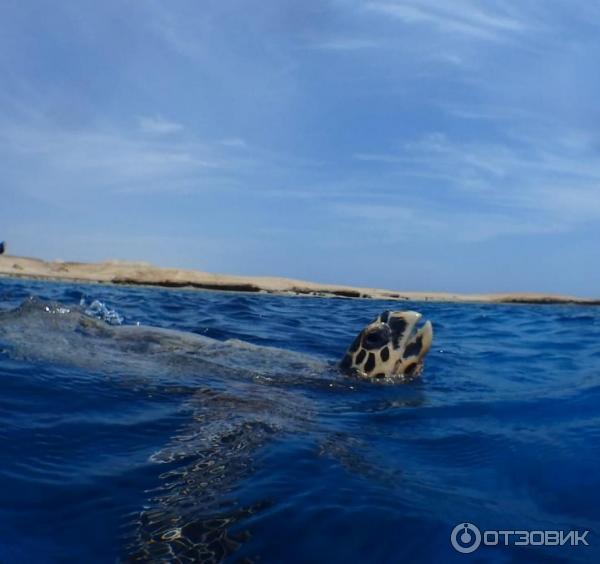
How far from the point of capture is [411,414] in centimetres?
427

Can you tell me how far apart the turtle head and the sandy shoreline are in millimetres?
15275

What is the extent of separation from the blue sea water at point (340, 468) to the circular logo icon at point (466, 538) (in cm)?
3

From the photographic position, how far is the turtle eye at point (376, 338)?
5.60 metres

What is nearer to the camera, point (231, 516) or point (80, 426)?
point (231, 516)

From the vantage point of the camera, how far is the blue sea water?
7.39 ft

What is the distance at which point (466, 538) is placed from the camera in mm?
2318

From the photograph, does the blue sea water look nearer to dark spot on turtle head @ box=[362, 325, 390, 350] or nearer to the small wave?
dark spot on turtle head @ box=[362, 325, 390, 350]

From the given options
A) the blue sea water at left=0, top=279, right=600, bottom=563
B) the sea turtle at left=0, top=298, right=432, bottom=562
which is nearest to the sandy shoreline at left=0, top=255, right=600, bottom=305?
the sea turtle at left=0, top=298, right=432, bottom=562

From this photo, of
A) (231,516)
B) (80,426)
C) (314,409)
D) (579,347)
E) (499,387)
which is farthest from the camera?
(579,347)

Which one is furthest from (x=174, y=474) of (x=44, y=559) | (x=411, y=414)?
(x=411, y=414)

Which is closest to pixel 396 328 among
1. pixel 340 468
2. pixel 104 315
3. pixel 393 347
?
pixel 393 347

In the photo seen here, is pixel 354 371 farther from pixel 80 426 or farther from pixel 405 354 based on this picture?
pixel 80 426

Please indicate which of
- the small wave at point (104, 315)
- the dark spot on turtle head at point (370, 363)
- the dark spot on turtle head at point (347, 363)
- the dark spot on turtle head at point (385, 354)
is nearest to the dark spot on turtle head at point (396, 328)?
the dark spot on turtle head at point (385, 354)

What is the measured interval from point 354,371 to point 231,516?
3.37 metres
